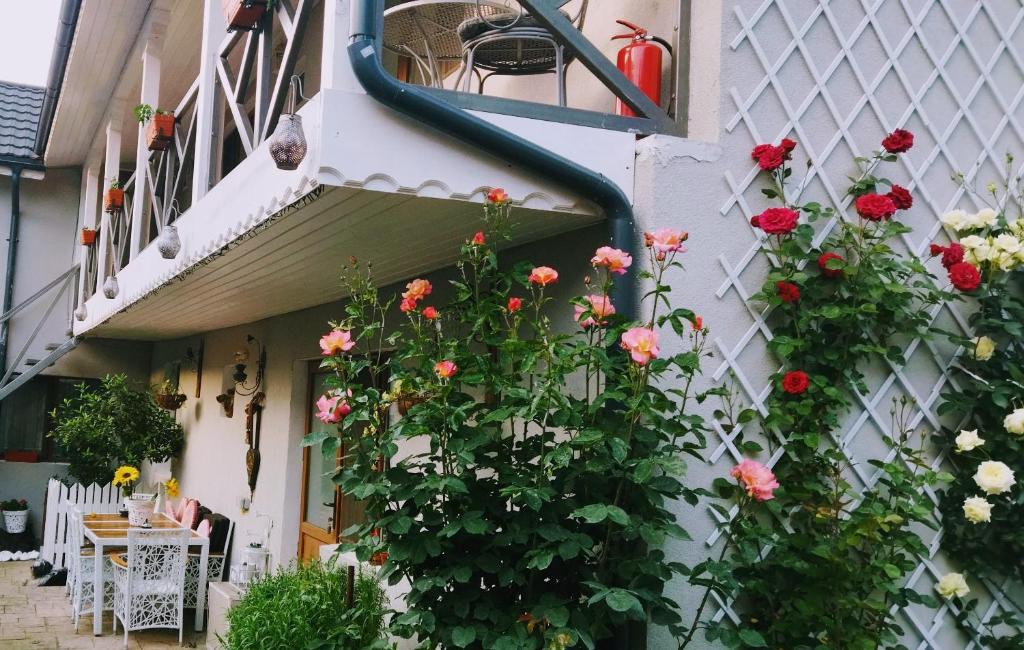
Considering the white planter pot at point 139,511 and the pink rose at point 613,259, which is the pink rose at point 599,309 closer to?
the pink rose at point 613,259

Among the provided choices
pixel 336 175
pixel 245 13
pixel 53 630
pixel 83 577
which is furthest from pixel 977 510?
pixel 53 630

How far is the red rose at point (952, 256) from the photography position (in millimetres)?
3244

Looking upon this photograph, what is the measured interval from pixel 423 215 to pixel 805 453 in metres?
1.58

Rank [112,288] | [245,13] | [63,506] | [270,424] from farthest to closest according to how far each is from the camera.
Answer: [63,506] → [112,288] → [270,424] → [245,13]

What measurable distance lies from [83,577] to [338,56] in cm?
562

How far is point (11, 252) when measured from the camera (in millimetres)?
10953

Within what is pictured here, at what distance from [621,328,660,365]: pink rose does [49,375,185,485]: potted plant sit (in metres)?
7.56

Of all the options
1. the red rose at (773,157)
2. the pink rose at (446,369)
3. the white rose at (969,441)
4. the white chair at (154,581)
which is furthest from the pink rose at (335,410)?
the white chair at (154,581)

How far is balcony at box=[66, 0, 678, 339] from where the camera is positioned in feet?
9.07

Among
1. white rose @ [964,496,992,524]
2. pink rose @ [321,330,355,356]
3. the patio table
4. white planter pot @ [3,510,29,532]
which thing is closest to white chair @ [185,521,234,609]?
the patio table

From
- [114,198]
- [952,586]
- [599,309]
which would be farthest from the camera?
[114,198]

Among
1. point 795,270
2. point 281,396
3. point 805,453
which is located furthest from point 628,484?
point 281,396

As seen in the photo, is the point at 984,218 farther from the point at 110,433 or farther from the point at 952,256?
the point at 110,433

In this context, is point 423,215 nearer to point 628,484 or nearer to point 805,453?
point 628,484
